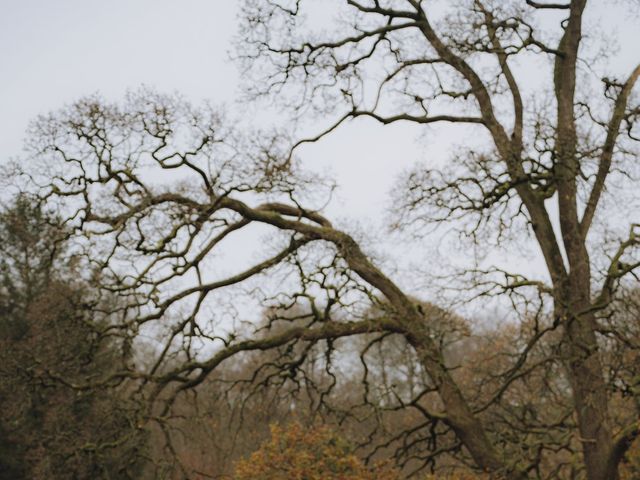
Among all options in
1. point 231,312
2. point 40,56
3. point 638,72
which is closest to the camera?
point 231,312

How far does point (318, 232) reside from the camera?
10.9 metres

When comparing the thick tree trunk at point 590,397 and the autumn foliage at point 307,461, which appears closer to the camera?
the thick tree trunk at point 590,397

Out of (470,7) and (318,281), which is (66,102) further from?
(470,7)

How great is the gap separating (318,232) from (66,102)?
3.93 m

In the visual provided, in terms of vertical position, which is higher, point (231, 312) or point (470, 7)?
point (470, 7)

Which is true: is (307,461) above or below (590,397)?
below

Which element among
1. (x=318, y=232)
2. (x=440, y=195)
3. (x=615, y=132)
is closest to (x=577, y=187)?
(x=615, y=132)

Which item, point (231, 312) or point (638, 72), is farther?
point (638, 72)

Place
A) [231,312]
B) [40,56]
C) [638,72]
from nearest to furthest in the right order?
[231,312]
[638,72]
[40,56]

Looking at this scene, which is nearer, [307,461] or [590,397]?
[590,397]

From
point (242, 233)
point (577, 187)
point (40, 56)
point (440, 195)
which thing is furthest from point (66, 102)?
point (40, 56)

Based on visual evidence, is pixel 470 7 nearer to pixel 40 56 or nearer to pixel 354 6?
pixel 354 6

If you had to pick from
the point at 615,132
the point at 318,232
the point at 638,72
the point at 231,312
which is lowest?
the point at 231,312

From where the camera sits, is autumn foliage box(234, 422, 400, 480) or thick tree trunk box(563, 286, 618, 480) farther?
autumn foliage box(234, 422, 400, 480)
